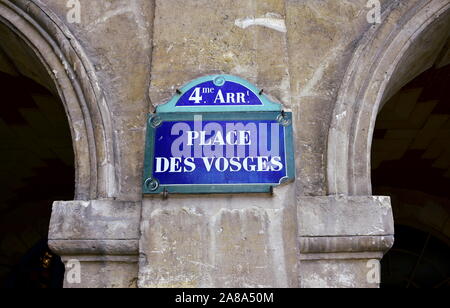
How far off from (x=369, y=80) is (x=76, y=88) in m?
1.20

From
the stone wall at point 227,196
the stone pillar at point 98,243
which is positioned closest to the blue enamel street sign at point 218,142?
the stone wall at point 227,196

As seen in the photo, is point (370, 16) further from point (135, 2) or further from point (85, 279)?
point (85, 279)

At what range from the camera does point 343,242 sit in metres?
2.41

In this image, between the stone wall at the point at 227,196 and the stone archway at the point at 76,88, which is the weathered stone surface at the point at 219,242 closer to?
the stone wall at the point at 227,196

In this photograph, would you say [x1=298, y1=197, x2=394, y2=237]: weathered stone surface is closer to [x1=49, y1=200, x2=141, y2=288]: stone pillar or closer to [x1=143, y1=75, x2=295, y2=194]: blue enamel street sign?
[x1=143, y1=75, x2=295, y2=194]: blue enamel street sign

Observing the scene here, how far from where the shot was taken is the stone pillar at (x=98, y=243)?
8.03 ft

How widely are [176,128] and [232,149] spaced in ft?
0.80

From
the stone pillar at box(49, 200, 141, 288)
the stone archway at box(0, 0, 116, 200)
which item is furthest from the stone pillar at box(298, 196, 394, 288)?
the stone archway at box(0, 0, 116, 200)

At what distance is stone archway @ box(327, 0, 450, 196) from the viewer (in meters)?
2.52

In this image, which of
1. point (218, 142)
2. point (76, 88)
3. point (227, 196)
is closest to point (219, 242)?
point (227, 196)

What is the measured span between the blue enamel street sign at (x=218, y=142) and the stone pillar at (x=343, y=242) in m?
0.21

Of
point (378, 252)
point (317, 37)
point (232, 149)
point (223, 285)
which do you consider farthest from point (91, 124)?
point (378, 252)

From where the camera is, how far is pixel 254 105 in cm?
257

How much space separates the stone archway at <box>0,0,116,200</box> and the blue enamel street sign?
0.62ft
